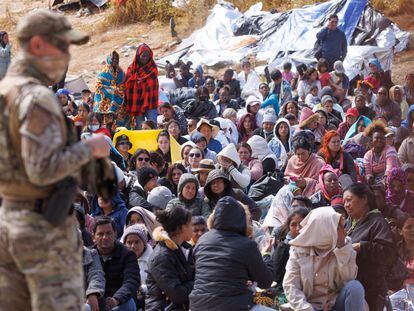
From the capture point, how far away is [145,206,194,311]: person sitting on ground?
21.5ft

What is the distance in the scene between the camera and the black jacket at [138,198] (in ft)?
28.8

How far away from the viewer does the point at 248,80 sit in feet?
57.3

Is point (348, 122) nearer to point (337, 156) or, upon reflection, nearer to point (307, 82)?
point (307, 82)

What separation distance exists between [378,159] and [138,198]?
3094mm

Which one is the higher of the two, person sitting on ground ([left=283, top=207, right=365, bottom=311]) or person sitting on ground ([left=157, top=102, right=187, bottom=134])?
person sitting on ground ([left=283, top=207, right=365, bottom=311])

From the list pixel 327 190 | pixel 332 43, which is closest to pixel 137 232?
pixel 327 190

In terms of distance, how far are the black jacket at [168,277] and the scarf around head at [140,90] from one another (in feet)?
22.7

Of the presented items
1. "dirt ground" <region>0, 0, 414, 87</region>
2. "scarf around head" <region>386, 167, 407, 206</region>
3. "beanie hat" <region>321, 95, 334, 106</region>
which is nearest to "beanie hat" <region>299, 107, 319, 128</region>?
"beanie hat" <region>321, 95, 334, 106</region>

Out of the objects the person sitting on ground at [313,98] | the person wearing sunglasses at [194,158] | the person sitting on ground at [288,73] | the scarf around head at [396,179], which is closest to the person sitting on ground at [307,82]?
the person sitting on ground at [313,98]

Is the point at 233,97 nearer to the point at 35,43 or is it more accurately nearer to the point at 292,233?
the point at 292,233

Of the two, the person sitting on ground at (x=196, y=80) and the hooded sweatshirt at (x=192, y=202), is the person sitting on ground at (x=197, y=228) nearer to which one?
the hooded sweatshirt at (x=192, y=202)

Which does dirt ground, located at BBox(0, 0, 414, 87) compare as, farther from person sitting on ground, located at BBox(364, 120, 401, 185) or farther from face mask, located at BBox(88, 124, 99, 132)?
person sitting on ground, located at BBox(364, 120, 401, 185)

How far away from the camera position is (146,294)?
696 centimetres

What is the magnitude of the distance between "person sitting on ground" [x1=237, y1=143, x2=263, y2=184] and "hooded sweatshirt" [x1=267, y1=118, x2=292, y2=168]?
686 millimetres
